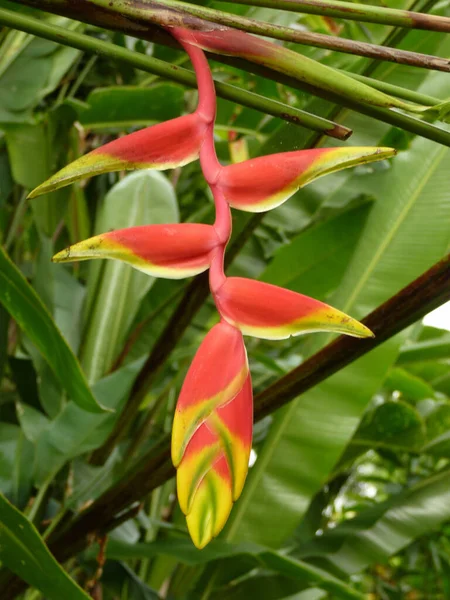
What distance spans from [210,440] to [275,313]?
0.10ft

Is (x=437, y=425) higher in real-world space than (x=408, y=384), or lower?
lower

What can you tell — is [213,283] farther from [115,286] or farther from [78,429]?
[115,286]

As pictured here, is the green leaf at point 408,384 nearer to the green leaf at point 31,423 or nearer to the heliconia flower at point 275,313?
the green leaf at point 31,423

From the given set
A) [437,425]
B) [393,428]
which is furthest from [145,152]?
[437,425]

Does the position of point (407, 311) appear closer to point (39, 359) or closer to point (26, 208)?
point (39, 359)

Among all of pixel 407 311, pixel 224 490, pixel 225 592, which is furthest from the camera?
pixel 225 592

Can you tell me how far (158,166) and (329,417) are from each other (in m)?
0.49

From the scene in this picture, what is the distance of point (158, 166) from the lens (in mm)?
176

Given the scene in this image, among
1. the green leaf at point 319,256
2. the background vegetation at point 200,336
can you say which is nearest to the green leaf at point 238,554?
the background vegetation at point 200,336

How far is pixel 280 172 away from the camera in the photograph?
0.17m

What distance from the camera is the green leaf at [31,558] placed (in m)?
0.30

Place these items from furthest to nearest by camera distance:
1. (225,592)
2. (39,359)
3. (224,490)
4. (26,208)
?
1. (26,208)
2. (225,592)
3. (39,359)
4. (224,490)

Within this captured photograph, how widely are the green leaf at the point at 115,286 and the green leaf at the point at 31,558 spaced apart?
346 mm

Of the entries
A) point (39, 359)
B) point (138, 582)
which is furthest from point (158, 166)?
point (138, 582)
